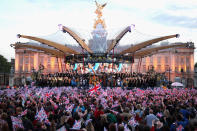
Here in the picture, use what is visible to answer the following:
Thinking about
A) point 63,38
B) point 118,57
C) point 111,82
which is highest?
point 63,38

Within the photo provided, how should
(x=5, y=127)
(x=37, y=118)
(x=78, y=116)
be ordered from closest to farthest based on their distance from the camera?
1. (x=5, y=127)
2. (x=37, y=118)
3. (x=78, y=116)

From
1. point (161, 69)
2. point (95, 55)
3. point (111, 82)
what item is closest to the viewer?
point (111, 82)

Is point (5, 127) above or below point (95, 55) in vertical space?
below

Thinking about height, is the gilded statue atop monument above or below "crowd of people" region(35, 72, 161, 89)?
above

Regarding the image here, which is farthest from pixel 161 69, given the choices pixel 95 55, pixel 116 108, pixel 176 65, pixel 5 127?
pixel 5 127

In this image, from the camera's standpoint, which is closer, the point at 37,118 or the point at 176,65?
the point at 37,118

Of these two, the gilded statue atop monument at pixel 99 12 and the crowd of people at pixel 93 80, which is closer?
the crowd of people at pixel 93 80

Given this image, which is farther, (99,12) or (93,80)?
(99,12)

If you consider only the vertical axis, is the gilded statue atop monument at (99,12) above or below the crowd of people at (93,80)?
above

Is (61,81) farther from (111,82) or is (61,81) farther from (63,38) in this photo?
(63,38)

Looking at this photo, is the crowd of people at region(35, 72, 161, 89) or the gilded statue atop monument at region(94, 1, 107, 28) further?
the gilded statue atop monument at region(94, 1, 107, 28)

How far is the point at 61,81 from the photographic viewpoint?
130 ft

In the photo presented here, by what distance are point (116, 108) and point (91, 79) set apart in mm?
27696

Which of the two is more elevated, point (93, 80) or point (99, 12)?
point (99, 12)
